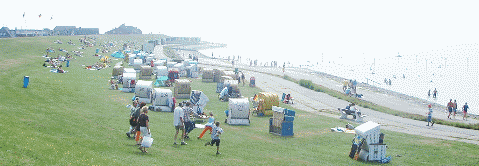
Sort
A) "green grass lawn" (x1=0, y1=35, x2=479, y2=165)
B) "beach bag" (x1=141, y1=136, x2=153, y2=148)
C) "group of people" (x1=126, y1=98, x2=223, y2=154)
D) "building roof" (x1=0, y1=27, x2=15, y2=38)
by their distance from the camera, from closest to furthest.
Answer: "green grass lawn" (x1=0, y1=35, x2=479, y2=165) < "beach bag" (x1=141, y1=136, x2=153, y2=148) < "group of people" (x1=126, y1=98, x2=223, y2=154) < "building roof" (x1=0, y1=27, x2=15, y2=38)

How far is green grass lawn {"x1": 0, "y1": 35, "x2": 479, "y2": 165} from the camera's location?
14.5 m

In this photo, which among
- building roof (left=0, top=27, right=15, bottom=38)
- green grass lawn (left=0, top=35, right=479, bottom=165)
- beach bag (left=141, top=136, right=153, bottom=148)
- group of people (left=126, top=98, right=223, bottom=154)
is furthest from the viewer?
building roof (left=0, top=27, right=15, bottom=38)

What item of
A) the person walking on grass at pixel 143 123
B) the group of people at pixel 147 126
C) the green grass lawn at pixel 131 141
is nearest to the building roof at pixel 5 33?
the green grass lawn at pixel 131 141

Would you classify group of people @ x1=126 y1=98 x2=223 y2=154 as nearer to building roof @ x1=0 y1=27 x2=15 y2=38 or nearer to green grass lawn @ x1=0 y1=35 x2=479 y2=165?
green grass lawn @ x1=0 y1=35 x2=479 y2=165

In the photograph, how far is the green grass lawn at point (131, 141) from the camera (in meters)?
14.5

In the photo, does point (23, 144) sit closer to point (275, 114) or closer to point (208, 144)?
point (208, 144)

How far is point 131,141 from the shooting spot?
60.1ft

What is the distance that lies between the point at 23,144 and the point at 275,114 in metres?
14.8

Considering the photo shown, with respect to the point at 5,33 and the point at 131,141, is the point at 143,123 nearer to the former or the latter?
the point at 131,141

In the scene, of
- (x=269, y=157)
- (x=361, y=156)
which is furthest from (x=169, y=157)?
(x=361, y=156)

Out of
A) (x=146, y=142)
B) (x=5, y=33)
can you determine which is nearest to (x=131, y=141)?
(x=146, y=142)

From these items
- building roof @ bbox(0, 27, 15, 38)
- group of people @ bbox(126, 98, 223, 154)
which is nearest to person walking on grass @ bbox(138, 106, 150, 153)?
group of people @ bbox(126, 98, 223, 154)

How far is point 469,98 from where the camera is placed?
9019 centimetres

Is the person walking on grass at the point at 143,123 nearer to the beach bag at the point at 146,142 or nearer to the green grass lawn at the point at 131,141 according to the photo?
the beach bag at the point at 146,142
